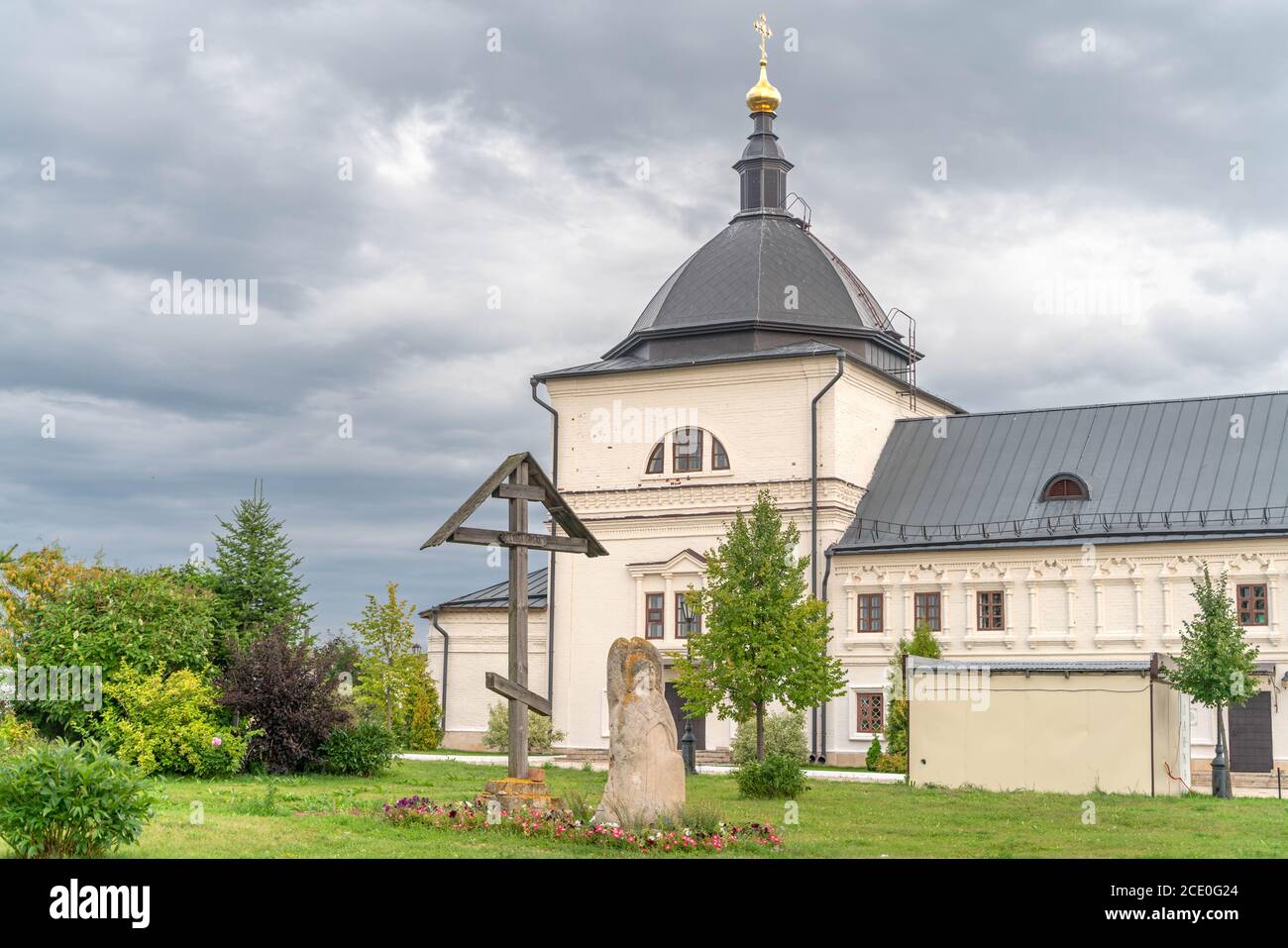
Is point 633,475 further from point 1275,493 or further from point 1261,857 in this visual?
point 1261,857

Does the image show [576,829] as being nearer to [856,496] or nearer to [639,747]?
[639,747]

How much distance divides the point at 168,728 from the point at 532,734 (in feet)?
58.7

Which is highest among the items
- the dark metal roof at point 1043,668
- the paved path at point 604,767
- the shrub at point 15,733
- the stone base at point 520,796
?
the dark metal roof at point 1043,668

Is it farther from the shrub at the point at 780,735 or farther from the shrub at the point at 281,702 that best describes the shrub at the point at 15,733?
the shrub at the point at 780,735

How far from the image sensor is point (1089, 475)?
127ft

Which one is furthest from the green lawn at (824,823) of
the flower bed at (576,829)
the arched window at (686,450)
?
the arched window at (686,450)

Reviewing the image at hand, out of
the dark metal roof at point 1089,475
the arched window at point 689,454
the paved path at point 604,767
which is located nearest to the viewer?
the paved path at point 604,767

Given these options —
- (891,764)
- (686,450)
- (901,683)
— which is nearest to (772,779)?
(891,764)

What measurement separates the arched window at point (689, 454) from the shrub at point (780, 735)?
7.44 meters

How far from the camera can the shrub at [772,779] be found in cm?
2355

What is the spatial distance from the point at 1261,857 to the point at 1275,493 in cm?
2274

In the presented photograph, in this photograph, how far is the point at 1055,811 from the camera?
2184 cm

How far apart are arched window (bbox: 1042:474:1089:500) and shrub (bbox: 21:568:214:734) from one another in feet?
73.9
